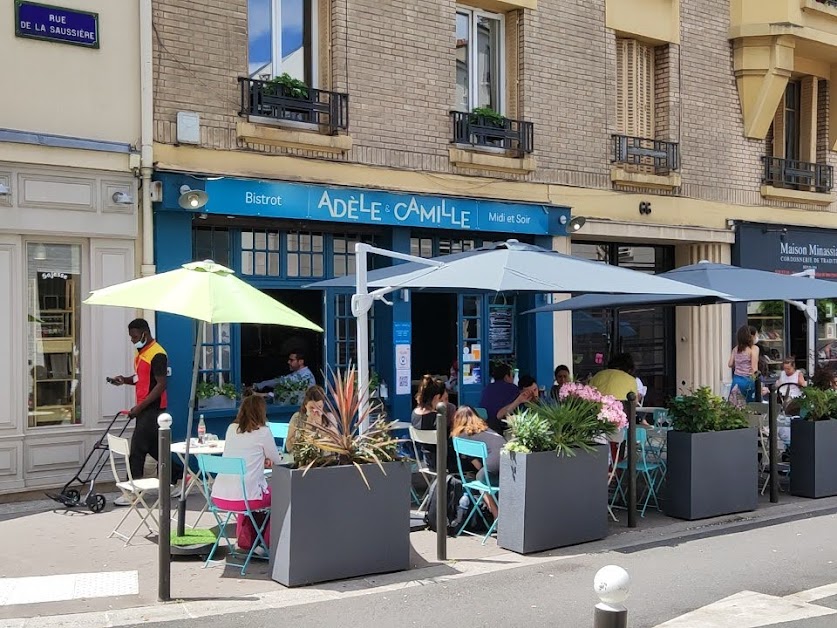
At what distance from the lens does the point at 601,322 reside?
15008mm

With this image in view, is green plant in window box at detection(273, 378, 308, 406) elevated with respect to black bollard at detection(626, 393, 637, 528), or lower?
elevated

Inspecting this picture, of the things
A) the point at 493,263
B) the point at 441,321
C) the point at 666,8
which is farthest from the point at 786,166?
the point at 493,263

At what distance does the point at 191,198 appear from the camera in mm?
9883

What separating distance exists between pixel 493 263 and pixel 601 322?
7090 millimetres

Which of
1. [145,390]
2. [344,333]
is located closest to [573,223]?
[344,333]

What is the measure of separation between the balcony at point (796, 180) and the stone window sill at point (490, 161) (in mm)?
5481

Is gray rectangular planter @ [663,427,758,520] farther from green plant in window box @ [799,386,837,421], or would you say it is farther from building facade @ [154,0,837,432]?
building facade @ [154,0,837,432]

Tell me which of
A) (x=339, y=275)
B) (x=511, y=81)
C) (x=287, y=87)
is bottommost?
(x=339, y=275)

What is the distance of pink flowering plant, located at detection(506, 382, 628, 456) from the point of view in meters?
7.64

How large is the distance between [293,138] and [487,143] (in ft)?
10.2

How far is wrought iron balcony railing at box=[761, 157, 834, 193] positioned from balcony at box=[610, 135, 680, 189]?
2571mm

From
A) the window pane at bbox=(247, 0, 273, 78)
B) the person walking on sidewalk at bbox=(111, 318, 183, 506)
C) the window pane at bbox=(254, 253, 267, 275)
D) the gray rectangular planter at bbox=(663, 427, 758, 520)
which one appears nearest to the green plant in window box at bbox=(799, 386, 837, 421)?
the gray rectangular planter at bbox=(663, 427, 758, 520)

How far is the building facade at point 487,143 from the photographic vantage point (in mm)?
10555

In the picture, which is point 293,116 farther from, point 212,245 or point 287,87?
point 212,245
